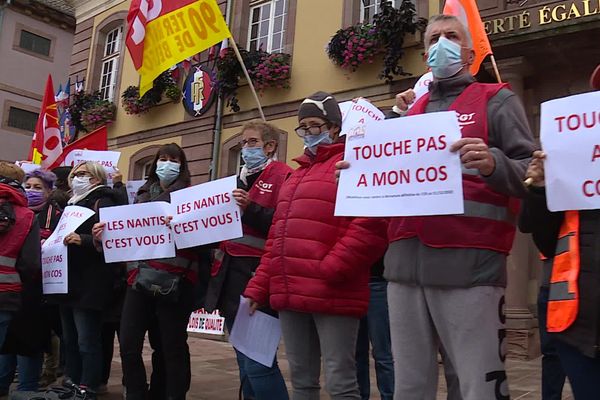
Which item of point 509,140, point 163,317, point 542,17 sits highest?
point 542,17

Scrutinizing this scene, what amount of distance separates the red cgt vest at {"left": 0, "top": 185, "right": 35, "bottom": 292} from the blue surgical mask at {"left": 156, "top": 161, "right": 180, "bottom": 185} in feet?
3.37

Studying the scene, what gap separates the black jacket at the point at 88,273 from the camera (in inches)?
177

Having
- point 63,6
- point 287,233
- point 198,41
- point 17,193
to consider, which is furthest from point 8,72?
point 287,233

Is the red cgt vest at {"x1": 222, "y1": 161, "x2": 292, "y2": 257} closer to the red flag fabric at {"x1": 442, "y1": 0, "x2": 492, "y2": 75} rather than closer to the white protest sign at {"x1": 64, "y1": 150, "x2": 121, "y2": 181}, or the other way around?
the red flag fabric at {"x1": 442, "y1": 0, "x2": 492, "y2": 75}

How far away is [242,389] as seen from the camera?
420 centimetres

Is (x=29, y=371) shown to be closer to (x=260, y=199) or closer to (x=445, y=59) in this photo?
(x=260, y=199)

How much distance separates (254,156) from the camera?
3869 millimetres

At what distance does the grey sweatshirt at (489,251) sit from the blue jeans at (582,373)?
1.25 ft

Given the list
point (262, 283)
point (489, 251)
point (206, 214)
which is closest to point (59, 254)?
point (206, 214)

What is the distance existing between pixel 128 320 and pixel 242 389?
3.03ft

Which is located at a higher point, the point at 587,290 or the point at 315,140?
the point at 315,140

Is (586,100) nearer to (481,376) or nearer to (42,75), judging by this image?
(481,376)

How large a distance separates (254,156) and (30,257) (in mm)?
1886

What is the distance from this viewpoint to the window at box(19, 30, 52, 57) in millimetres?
26234
